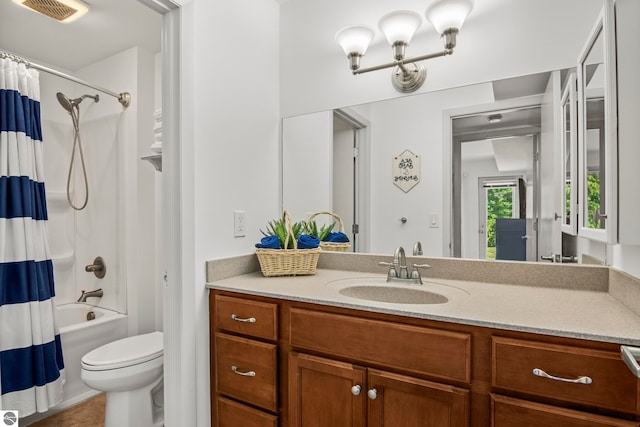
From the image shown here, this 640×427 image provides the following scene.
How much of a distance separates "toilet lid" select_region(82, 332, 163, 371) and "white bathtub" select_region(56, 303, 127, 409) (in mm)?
465

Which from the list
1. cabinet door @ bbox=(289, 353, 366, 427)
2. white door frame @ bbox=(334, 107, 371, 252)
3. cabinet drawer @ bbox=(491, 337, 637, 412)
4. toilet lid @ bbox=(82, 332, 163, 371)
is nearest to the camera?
cabinet drawer @ bbox=(491, 337, 637, 412)

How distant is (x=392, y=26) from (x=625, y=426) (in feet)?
5.25

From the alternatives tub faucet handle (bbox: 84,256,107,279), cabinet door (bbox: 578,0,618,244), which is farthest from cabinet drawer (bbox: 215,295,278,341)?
tub faucet handle (bbox: 84,256,107,279)

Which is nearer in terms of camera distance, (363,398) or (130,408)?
(363,398)

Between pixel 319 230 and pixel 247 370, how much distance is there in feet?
2.72

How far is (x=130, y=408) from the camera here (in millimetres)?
1752

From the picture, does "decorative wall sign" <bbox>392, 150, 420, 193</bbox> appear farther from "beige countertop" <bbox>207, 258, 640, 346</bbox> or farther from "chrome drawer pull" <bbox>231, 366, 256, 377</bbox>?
"chrome drawer pull" <bbox>231, 366, 256, 377</bbox>

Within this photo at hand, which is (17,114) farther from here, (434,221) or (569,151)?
(569,151)

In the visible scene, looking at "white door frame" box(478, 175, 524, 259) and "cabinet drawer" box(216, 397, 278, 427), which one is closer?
"cabinet drawer" box(216, 397, 278, 427)

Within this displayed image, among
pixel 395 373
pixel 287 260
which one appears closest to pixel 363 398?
pixel 395 373

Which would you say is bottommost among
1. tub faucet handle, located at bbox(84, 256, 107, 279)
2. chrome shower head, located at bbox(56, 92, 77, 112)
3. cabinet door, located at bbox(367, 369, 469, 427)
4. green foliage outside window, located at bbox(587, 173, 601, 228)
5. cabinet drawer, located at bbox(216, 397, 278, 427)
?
cabinet drawer, located at bbox(216, 397, 278, 427)

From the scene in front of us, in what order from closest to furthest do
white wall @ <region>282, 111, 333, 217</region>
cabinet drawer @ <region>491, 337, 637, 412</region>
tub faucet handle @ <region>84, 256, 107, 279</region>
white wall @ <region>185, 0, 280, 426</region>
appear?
1. cabinet drawer @ <region>491, 337, 637, 412</region>
2. white wall @ <region>185, 0, 280, 426</region>
3. white wall @ <region>282, 111, 333, 217</region>
4. tub faucet handle @ <region>84, 256, 107, 279</region>

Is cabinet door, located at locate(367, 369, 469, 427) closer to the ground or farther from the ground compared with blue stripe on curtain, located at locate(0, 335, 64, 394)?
farther from the ground

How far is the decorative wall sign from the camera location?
1.67 m
